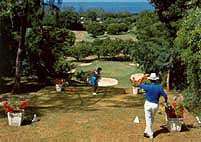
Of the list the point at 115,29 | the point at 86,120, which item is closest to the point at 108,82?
the point at 86,120

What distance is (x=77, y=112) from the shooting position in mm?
16031

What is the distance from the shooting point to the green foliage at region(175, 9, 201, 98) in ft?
53.9

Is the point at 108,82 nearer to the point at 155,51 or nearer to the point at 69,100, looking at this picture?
the point at 155,51

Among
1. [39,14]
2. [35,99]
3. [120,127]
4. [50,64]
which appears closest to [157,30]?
[50,64]

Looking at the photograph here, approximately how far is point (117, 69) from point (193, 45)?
78.2ft

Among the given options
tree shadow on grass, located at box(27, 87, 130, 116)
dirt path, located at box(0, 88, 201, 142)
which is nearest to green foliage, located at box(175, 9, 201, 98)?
dirt path, located at box(0, 88, 201, 142)

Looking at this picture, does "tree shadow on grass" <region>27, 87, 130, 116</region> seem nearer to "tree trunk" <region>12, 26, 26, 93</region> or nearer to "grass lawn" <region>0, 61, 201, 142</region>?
"grass lawn" <region>0, 61, 201, 142</region>

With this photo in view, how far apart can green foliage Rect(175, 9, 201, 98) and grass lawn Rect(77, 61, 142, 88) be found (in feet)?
48.9

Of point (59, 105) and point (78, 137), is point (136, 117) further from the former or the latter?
point (59, 105)

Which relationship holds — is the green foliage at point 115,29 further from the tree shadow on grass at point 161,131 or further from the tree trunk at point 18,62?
the tree shadow on grass at point 161,131

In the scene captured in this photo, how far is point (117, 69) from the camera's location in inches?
1597

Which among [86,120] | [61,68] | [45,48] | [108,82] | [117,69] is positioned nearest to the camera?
[86,120]

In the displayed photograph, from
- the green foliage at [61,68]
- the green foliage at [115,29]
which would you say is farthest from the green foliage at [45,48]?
the green foliage at [115,29]

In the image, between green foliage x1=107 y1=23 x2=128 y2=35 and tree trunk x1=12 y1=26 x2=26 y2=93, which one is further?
green foliage x1=107 y1=23 x2=128 y2=35
